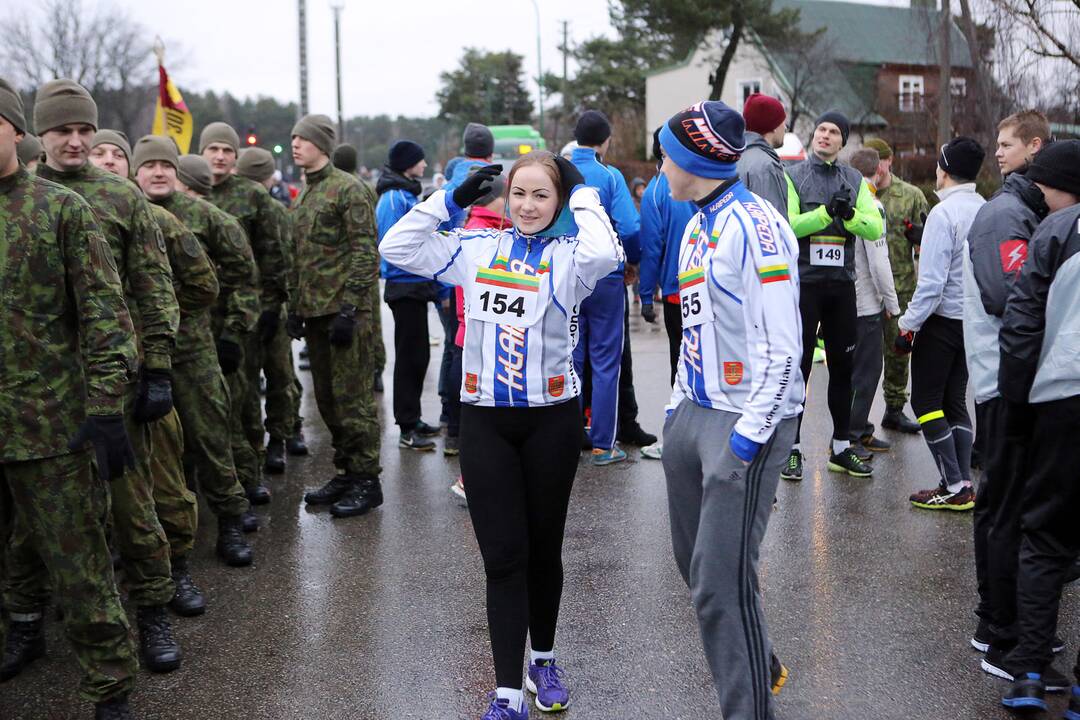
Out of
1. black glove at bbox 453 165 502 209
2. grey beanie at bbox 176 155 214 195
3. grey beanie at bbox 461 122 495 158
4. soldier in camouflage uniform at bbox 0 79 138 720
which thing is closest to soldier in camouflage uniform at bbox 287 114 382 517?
grey beanie at bbox 176 155 214 195

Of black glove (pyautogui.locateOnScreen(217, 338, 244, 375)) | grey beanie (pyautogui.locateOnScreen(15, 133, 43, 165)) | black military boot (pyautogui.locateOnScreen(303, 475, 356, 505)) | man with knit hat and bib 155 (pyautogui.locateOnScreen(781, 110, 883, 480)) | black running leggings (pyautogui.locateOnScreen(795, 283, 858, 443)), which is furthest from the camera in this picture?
black military boot (pyautogui.locateOnScreen(303, 475, 356, 505))

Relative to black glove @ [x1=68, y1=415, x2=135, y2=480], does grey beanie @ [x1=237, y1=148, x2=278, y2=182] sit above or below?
above

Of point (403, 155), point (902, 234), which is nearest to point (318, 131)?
point (403, 155)

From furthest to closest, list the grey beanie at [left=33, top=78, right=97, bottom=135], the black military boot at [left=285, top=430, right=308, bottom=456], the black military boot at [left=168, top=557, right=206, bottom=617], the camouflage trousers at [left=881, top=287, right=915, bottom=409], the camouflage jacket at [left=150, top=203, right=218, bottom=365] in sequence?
the camouflage trousers at [left=881, top=287, right=915, bottom=409]
the black military boot at [left=285, top=430, right=308, bottom=456]
the camouflage jacket at [left=150, top=203, right=218, bottom=365]
the black military boot at [left=168, top=557, right=206, bottom=617]
the grey beanie at [left=33, top=78, right=97, bottom=135]

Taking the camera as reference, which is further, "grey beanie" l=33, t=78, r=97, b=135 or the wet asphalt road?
"grey beanie" l=33, t=78, r=97, b=135

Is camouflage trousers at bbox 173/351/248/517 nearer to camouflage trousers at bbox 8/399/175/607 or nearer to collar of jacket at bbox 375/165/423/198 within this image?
camouflage trousers at bbox 8/399/175/607

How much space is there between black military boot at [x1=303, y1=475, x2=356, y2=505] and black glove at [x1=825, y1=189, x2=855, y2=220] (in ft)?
11.5

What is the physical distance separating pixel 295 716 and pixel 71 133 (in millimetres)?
2728

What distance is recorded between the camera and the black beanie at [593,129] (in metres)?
7.41

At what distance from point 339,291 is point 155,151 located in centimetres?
135

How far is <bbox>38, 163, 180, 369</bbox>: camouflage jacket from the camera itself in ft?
15.0

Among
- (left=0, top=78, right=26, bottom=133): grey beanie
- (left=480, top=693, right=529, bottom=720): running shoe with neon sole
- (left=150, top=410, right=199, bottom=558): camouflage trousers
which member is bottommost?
(left=480, top=693, right=529, bottom=720): running shoe with neon sole

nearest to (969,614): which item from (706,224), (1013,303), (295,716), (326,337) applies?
(1013,303)

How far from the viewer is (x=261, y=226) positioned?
7.24m
